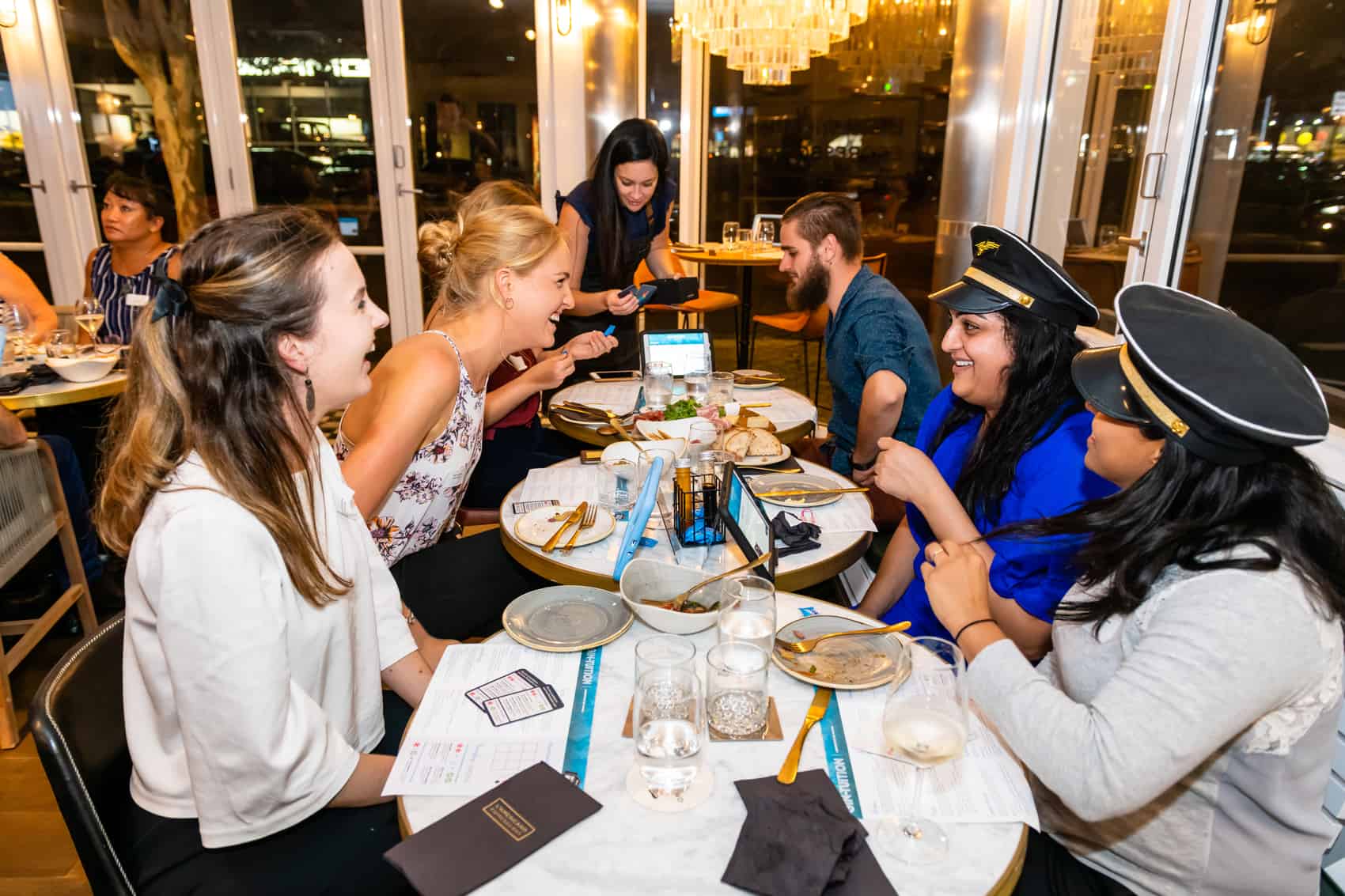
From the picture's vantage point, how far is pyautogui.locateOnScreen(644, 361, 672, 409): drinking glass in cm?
282

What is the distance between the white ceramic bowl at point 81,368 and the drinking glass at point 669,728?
9.89ft

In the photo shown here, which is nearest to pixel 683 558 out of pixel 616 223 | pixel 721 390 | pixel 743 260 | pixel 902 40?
pixel 721 390

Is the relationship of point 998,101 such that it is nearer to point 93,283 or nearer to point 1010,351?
point 1010,351

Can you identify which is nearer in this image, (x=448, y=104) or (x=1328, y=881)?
(x=1328, y=881)

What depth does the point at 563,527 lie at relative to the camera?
1.82 m

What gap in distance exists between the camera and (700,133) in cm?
712

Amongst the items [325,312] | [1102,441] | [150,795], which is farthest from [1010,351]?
[150,795]

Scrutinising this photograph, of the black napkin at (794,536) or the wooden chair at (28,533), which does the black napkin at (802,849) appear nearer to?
the black napkin at (794,536)

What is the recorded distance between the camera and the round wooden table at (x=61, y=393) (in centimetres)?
294

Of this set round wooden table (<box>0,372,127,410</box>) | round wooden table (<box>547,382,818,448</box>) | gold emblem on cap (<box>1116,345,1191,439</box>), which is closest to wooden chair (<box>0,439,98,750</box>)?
round wooden table (<box>0,372,127,410</box>)

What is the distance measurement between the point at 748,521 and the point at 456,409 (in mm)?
909

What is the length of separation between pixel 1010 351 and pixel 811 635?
0.83 meters

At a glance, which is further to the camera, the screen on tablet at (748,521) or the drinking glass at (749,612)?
the screen on tablet at (748,521)

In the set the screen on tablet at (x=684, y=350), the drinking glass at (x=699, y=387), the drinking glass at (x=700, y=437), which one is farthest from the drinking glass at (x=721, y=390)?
the drinking glass at (x=700, y=437)
